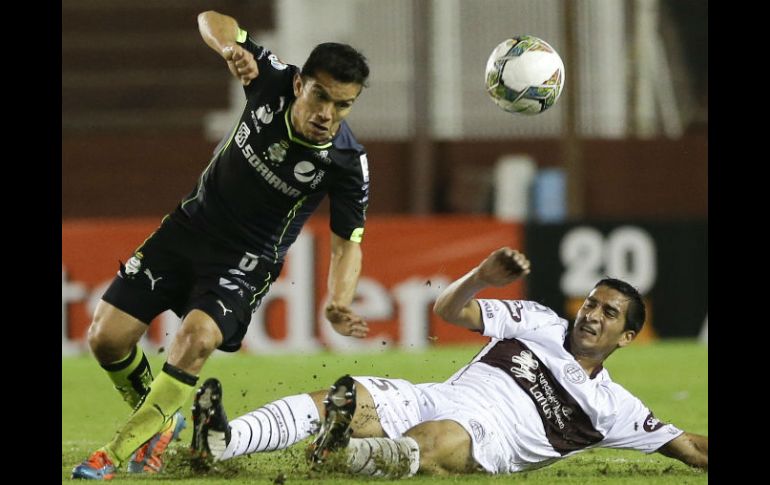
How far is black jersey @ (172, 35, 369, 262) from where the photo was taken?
6707 millimetres

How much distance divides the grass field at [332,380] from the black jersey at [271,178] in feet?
3.76

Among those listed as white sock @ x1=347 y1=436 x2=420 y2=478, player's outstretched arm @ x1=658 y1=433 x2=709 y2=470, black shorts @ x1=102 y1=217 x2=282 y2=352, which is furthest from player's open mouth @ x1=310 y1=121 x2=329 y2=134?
player's outstretched arm @ x1=658 y1=433 x2=709 y2=470

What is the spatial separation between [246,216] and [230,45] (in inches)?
34.8

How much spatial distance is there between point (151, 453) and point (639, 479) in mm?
2391

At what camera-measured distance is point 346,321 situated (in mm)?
6145

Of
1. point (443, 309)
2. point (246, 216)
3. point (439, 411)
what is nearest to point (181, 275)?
point (246, 216)

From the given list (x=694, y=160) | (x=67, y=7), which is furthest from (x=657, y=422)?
(x=67, y=7)

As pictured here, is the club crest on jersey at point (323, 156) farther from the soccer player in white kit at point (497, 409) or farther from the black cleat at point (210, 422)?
the black cleat at point (210, 422)

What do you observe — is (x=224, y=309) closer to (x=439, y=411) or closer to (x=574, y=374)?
(x=439, y=411)

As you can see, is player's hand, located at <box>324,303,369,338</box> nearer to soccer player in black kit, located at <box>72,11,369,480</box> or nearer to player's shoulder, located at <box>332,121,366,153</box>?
soccer player in black kit, located at <box>72,11,369,480</box>

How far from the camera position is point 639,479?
645 cm

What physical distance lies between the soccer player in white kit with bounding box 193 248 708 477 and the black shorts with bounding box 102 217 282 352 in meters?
0.69

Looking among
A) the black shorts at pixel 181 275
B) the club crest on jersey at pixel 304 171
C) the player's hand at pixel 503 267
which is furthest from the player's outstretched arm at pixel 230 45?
the player's hand at pixel 503 267
